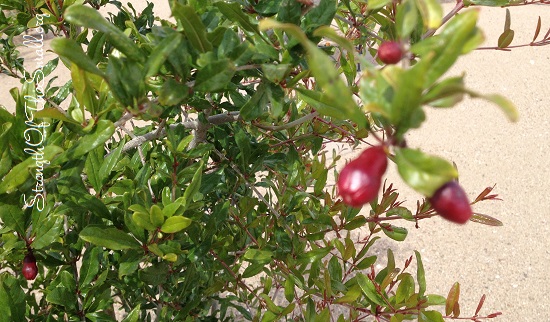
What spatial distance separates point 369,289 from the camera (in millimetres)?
906

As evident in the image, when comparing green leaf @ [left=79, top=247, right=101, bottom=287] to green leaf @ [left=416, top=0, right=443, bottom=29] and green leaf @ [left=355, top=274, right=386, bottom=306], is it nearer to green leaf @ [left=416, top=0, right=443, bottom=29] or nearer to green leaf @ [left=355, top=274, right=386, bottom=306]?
green leaf @ [left=355, top=274, right=386, bottom=306]

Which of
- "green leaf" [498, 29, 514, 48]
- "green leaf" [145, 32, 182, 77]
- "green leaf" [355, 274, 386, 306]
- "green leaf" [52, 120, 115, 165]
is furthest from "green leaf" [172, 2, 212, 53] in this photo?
"green leaf" [498, 29, 514, 48]

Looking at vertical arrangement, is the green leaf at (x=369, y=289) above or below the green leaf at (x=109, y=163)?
below

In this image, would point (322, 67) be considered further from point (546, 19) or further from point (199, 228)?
point (546, 19)

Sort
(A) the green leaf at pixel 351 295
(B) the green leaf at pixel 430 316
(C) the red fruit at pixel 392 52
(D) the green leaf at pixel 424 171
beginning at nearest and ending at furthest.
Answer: (D) the green leaf at pixel 424 171
(C) the red fruit at pixel 392 52
(B) the green leaf at pixel 430 316
(A) the green leaf at pixel 351 295

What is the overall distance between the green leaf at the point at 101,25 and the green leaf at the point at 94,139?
0.11m

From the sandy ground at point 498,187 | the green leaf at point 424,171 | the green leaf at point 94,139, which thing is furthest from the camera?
the sandy ground at point 498,187

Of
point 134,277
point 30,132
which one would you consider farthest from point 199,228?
point 30,132

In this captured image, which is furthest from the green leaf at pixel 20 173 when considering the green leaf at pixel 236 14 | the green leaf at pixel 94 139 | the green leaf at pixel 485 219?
the green leaf at pixel 485 219

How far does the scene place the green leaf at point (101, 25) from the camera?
1.66ft

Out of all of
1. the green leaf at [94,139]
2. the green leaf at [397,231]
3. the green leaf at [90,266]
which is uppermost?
the green leaf at [94,139]

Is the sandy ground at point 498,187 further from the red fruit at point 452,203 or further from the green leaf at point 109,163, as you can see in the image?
the red fruit at point 452,203

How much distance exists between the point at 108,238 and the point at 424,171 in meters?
0.48

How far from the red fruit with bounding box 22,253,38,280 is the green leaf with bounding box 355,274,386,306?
0.53 metres
